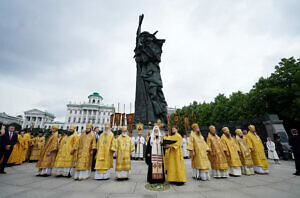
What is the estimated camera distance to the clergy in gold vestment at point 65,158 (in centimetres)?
530

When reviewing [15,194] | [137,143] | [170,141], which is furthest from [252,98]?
[15,194]

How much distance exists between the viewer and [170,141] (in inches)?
177

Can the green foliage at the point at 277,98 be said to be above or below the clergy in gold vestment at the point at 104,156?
above

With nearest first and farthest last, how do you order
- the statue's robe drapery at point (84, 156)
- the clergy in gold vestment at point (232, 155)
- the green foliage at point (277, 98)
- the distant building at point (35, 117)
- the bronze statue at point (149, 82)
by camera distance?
the statue's robe drapery at point (84, 156), the clergy in gold vestment at point (232, 155), the bronze statue at point (149, 82), the green foliage at point (277, 98), the distant building at point (35, 117)

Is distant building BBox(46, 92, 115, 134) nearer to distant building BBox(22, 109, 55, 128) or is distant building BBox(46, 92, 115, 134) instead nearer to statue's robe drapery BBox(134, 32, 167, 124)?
distant building BBox(22, 109, 55, 128)

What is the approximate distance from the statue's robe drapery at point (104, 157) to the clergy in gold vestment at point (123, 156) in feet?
0.88

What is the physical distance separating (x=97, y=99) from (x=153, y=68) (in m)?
76.2

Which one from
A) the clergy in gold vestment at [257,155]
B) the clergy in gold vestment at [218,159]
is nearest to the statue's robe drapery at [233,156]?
the clergy in gold vestment at [218,159]

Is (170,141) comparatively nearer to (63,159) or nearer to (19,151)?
(63,159)

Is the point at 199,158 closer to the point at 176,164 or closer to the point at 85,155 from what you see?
the point at 176,164

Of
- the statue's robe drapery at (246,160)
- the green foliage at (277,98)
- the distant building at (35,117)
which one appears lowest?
the statue's robe drapery at (246,160)

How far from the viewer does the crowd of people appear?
4.57 metres

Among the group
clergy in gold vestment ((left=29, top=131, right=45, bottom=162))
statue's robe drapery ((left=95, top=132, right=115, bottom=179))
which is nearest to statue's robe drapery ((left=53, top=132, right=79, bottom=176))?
statue's robe drapery ((left=95, top=132, right=115, bottom=179))

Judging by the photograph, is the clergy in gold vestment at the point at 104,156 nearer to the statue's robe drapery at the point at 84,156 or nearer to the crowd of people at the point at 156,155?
the crowd of people at the point at 156,155
